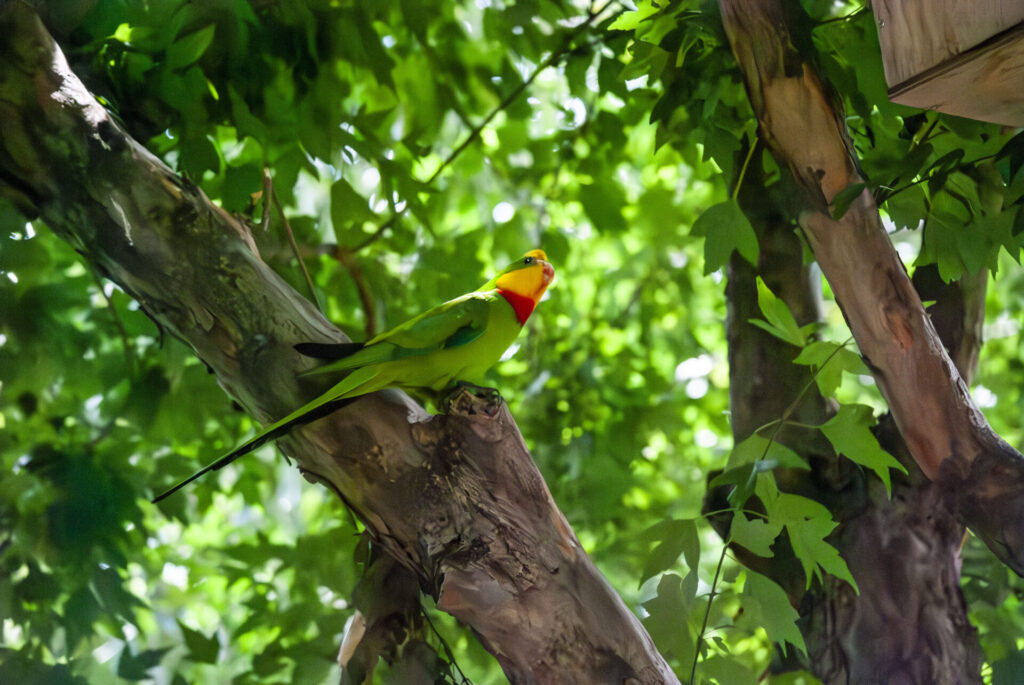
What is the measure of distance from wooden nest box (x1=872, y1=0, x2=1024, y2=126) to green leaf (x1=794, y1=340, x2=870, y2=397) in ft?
1.32

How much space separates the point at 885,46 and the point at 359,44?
1047mm

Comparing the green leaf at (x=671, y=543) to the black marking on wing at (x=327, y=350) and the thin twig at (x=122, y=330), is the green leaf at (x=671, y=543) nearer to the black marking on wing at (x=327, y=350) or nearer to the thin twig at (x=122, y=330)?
the black marking on wing at (x=327, y=350)

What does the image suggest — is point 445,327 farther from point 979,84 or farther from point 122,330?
point 122,330

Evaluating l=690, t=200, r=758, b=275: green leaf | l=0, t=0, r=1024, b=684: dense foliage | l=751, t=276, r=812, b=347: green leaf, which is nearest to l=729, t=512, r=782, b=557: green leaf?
l=0, t=0, r=1024, b=684: dense foliage

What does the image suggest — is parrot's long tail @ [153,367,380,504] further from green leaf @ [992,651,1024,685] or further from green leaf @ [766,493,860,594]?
green leaf @ [992,651,1024,685]

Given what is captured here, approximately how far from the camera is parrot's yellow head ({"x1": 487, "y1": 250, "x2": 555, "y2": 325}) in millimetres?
1160

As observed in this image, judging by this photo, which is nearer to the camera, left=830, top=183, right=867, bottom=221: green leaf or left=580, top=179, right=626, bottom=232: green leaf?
left=830, top=183, right=867, bottom=221: green leaf

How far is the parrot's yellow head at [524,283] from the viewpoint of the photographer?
116cm

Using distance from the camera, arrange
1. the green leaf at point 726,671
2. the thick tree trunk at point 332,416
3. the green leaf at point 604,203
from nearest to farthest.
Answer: the thick tree trunk at point 332,416 < the green leaf at point 726,671 < the green leaf at point 604,203

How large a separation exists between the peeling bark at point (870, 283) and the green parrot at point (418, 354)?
1.47ft

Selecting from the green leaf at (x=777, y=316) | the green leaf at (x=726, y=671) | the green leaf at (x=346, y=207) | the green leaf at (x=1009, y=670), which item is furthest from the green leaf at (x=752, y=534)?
the green leaf at (x=346, y=207)

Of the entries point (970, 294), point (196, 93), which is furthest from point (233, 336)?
point (970, 294)

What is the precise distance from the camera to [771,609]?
3.76 feet

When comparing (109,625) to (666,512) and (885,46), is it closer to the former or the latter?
(666,512)
